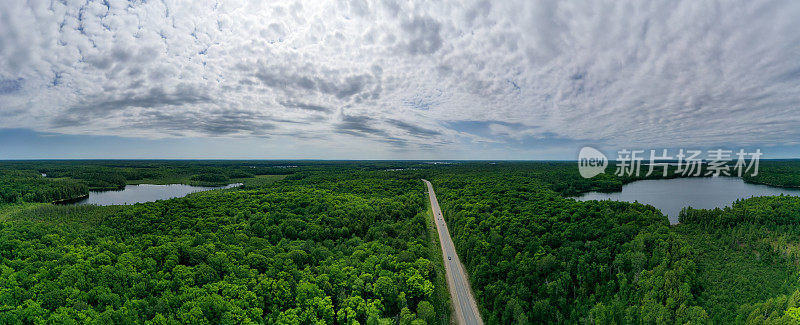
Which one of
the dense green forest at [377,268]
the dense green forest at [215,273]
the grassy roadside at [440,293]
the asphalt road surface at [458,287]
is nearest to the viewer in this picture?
the dense green forest at [215,273]

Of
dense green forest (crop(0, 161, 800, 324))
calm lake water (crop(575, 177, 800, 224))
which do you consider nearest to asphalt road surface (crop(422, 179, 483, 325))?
dense green forest (crop(0, 161, 800, 324))

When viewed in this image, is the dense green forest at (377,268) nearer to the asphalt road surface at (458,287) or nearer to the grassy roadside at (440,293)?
the grassy roadside at (440,293)

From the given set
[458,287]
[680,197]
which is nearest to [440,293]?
[458,287]

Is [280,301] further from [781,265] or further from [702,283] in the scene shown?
[781,265]

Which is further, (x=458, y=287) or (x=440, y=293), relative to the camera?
(x=458, y=287)

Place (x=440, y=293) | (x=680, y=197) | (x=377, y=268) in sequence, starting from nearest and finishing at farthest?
(x=377, y=268) < (x=440, y=293) < (x=680, y=197)

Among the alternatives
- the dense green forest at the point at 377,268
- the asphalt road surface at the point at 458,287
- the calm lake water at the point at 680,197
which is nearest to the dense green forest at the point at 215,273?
the dense green forest at the point at 377,268

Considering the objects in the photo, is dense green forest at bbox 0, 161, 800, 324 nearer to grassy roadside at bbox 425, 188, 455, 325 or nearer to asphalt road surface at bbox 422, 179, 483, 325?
grassy roadside at bbox 425, 188, 455, 325

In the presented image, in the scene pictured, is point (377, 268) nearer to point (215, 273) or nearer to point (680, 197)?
point (215, 273)
